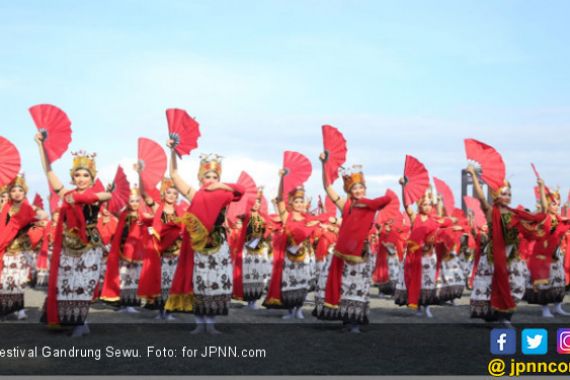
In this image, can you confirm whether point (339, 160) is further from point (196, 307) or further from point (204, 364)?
point (204, 364)

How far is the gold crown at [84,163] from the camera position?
8681mm

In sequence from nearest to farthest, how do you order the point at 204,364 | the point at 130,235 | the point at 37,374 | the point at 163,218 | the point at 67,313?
the point at 37,374 < the point at 204,364 < the point at 67,313 < the point at 163,218 < the point at 130,235

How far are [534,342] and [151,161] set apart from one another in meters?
5.63

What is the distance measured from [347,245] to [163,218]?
10.3ft

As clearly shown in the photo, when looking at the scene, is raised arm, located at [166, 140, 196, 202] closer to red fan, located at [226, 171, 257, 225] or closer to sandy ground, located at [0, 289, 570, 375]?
sandy ground, located at [0, 289, 570, 375]

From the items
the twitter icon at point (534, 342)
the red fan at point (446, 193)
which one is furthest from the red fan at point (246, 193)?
the twitter icon at point (534, 342)

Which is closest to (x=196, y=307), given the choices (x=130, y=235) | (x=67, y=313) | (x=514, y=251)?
(x=67, y=313)

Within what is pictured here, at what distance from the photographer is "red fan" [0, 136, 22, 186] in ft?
29.6

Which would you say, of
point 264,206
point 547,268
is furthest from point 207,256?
point 547,268

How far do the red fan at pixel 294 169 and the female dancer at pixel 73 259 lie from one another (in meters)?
3.47

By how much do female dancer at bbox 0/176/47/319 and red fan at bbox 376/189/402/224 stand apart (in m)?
6.69

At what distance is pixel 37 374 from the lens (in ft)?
20.8

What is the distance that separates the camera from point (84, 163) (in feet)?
28.6

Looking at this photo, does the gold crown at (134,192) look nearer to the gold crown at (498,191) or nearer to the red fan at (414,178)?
the red fan at (414,178)
